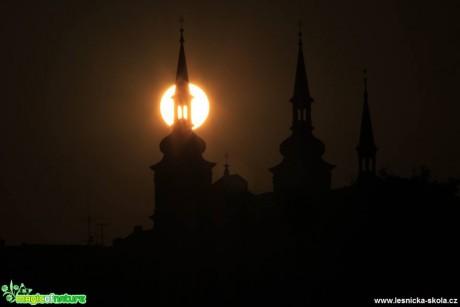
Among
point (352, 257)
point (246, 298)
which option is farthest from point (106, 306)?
point (352, 257)

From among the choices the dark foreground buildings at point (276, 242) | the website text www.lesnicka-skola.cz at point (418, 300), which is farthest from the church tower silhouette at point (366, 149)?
the website text www.lesnicka-skola.cz at point (418, 300)

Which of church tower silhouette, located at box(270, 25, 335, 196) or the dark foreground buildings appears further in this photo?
church tower silhouette, located at box(270, 25, 335, 196)

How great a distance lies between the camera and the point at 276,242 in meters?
80.2

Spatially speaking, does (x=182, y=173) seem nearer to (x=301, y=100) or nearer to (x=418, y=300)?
(x=301, y=100)

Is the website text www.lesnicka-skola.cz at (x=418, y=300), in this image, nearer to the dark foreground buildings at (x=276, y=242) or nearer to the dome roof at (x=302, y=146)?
the dark foreground buildings at (x=276, y=242)

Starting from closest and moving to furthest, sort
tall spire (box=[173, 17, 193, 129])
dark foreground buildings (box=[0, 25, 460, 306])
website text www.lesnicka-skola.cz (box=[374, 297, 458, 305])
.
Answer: website text www.lesnicka-skola.cz (box=[374, 297, 458, 305]) < dark foreground buildings (box=[0, 25, 460, 306]) < tall spire (box=[173, 17, 193, 129])

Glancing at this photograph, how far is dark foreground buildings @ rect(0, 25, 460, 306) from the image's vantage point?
6656 centimetres

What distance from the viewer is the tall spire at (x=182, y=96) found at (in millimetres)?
103188

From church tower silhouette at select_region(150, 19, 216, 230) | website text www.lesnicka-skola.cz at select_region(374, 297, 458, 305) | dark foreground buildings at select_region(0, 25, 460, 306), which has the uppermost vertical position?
church tower silhouette at select_region(150, 19, 216, 230)

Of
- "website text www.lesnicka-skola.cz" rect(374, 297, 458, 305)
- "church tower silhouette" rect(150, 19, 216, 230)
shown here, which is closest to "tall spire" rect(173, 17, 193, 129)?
"church tower silhouette" rect(150, 19, 216, 230)

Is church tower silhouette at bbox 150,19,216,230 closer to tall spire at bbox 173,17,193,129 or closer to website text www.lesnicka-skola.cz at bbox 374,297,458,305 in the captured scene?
tall spire at bbox 173,17,193,129

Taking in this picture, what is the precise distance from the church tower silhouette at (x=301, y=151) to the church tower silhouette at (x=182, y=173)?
5077 millimetres

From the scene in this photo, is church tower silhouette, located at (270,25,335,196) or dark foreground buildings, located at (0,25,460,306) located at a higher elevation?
church tower silhouette, located at (270,25,335,196)

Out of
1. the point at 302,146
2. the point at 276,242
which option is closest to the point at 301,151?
the point at 302,146
